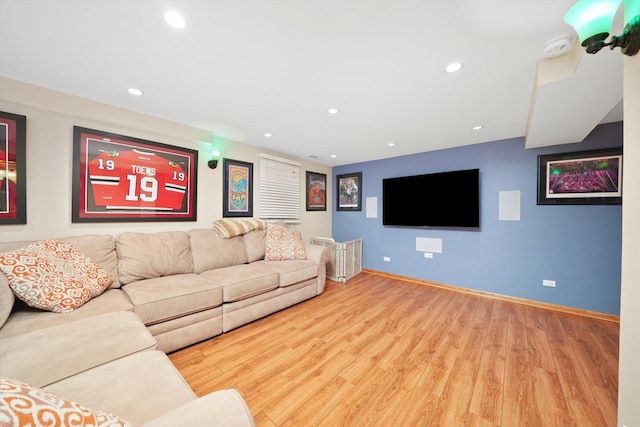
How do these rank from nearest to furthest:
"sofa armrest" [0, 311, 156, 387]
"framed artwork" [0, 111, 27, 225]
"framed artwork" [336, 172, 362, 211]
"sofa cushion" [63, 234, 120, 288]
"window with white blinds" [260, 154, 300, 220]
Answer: "sofa armrest" [0, 311, 156, 387] < "framed artwork" [0, 111, 27, 225] < "sofa cushion" [63, 234, 120, 288] < "window with white blinds" [260, 154, 300, 220] < "framed artwork" [336, 172, 362, 211]

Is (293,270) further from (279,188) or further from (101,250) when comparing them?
(101,250)

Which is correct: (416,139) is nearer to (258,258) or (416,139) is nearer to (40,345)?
(258,258)

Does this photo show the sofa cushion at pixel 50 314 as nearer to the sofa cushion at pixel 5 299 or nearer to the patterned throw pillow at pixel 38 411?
the sofa cushion at pixel 5 299

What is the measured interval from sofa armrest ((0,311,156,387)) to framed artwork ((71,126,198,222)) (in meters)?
1.56

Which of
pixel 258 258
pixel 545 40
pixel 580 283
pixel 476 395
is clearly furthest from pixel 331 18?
pixel 580 283

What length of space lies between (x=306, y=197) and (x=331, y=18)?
3491mm

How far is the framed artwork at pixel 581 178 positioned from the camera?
2652 millimetres

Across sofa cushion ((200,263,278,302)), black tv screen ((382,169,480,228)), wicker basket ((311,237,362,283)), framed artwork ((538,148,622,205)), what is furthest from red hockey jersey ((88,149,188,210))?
framed artwork ((538,148,622,205))

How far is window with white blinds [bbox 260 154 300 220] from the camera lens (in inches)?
153

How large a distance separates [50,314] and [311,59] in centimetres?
256

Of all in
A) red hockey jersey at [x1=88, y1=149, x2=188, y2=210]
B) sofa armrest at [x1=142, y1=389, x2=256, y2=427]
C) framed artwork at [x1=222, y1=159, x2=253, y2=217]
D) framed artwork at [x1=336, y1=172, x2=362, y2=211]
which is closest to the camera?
sofa armrest at [x1=142, y1=389, x2=256, y2=427]

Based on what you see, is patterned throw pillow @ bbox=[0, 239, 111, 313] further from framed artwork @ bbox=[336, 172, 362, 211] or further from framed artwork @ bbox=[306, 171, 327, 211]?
framed artwork @ bbox=[336, 172, 362, 211]

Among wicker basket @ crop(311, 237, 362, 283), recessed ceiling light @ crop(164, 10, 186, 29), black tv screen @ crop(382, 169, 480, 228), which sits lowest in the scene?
wicker basket @ crop(311, 237, 362, 283)

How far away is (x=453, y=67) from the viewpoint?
1.70 meters
